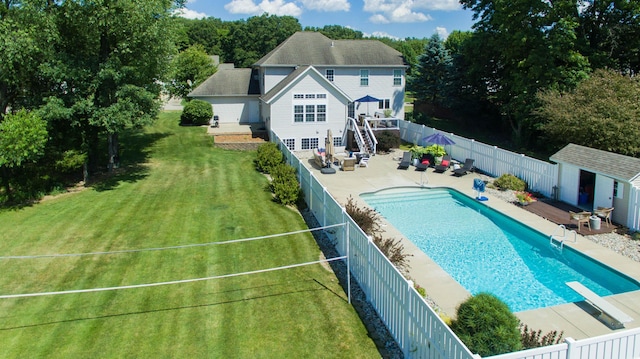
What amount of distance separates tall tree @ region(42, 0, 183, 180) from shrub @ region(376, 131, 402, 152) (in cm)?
1412

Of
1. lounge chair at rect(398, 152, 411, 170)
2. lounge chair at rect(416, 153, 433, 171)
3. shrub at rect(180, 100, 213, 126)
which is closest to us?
lounge chair at rect(416, 153, 433, 171)

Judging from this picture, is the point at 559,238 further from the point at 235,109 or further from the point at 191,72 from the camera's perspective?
the point at 191,72

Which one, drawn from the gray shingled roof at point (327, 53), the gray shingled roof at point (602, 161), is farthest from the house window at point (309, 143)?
the gray shingled roof at point (602, 161)

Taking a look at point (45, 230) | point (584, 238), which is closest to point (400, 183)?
point (584, 238)

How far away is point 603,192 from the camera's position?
691 inches

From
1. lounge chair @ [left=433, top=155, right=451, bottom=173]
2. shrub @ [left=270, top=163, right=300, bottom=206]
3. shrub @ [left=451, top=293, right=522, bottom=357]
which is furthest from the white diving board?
lounge chair @ [left=433, top=155, right=451, bottom=173]

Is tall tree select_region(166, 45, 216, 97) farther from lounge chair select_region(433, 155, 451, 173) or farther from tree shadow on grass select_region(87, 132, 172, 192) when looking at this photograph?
lounge chair select_region(433, 155, 451, 173)

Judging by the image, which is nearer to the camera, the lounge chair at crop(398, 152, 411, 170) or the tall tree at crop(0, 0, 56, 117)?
the tall tree at crop(0, 0, 56, 117)

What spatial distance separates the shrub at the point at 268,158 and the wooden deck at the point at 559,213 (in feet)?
40.3

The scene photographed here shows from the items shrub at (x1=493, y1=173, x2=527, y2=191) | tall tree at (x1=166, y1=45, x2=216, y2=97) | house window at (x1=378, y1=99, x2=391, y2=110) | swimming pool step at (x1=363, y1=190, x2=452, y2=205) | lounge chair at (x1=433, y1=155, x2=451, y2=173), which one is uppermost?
tall tree at (x1=166, y1=45, x2=216, y2=97)

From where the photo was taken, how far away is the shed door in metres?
17.2

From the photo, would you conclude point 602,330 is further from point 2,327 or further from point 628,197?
point 2,327

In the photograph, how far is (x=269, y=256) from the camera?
14336 millimetres

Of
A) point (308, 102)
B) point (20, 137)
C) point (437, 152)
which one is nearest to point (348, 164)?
point (437, 152)
